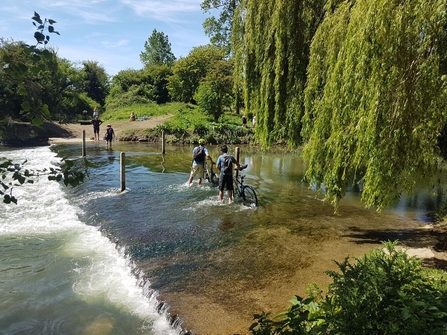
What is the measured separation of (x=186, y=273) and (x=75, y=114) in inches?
1557

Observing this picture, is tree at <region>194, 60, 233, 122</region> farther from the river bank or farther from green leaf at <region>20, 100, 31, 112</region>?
green leaf at <region>20, 100, 31, 112</region>

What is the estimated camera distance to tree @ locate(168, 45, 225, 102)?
41031mm

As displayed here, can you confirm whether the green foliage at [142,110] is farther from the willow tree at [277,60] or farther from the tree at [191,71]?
the willow tree at [277,60]

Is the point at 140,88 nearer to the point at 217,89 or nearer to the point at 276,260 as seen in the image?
the point at 217,89

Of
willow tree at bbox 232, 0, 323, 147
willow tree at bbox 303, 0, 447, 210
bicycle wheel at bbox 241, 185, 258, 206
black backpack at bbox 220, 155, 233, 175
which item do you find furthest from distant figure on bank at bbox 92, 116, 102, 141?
willow tree at bbox 303, 0, 447, 210

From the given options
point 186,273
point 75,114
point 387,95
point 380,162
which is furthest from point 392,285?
point 75,114

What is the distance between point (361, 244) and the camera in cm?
874

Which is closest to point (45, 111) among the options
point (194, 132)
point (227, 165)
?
point (227, 165)

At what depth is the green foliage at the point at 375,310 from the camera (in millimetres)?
3078

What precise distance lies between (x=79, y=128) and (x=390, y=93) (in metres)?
34.4

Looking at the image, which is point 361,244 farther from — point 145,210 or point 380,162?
point 145,210

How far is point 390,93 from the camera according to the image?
20.5ft

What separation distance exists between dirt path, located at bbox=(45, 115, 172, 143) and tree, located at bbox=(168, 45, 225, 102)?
6370mm

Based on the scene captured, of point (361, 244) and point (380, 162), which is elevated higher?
point (380, 162)
